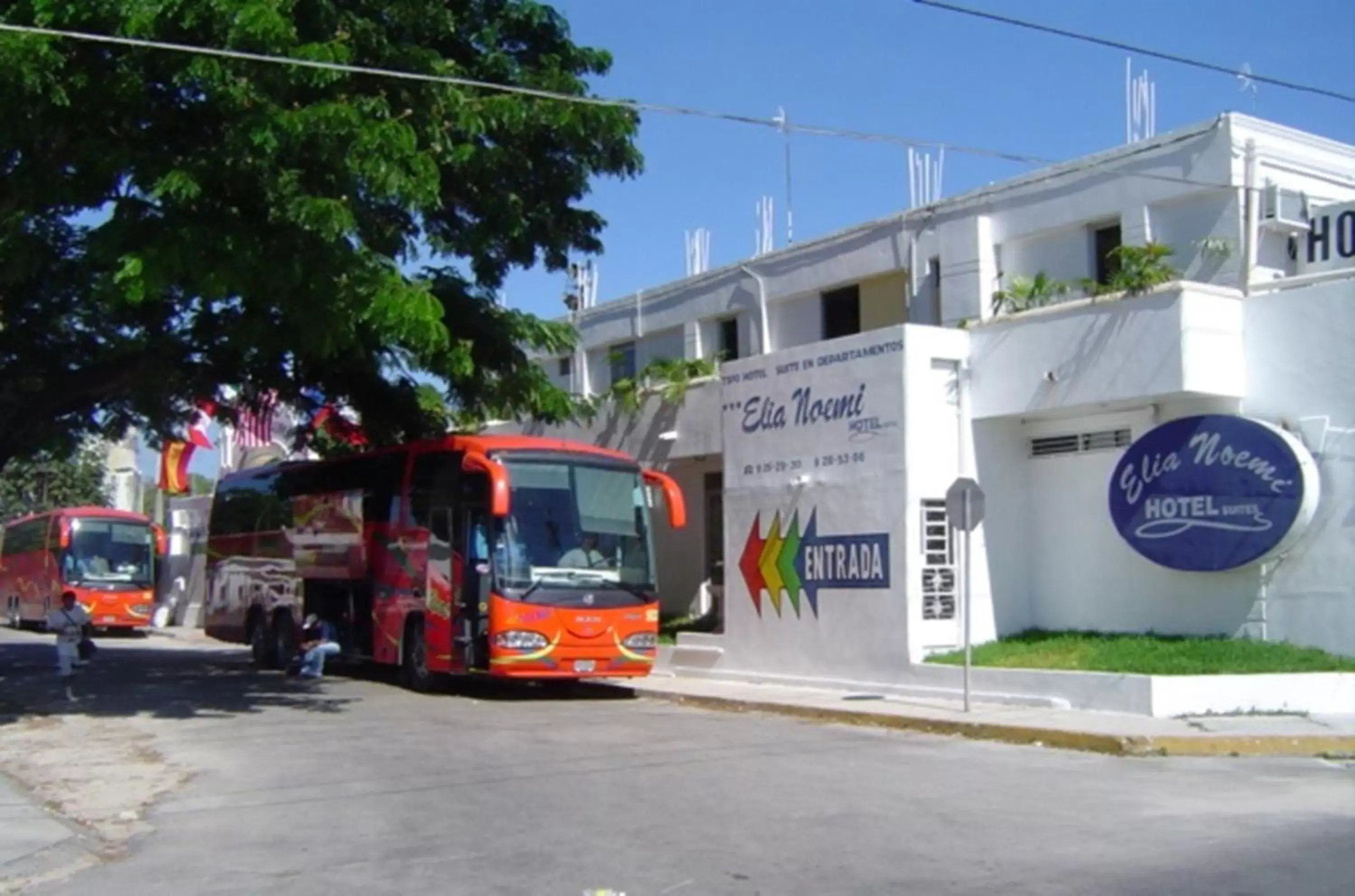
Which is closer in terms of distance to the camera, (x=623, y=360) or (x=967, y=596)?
(x=967, y=596)

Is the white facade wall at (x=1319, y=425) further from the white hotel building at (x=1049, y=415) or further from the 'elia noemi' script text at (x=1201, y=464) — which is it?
the 'elia noemi' script text at (x=1201, y=464)

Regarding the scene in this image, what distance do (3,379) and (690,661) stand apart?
10946 mm

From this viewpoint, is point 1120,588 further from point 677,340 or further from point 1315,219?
point 677,340

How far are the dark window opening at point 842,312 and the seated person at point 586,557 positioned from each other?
7.60 m

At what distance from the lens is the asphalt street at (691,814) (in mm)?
8852

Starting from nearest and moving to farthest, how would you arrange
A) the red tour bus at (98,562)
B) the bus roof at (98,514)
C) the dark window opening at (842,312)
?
the dark window opening at (842,312), the red tour bus at (98,562), the bus roof at (98,514)

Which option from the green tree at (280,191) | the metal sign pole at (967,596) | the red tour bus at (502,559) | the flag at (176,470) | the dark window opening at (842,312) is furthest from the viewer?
the flag at (176,470)

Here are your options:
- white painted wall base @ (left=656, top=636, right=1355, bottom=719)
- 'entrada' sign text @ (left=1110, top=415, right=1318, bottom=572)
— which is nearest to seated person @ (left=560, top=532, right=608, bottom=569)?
white painted wall base @ (left=656, top=636, right=1355, bottom=719)

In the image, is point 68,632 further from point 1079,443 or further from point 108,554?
point 108,554

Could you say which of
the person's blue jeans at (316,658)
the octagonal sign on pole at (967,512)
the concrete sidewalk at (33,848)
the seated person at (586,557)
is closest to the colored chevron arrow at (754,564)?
the seated person at (586,557)

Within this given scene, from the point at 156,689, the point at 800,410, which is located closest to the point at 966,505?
the point at 800,410

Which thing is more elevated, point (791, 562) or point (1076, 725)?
point (791, 562)

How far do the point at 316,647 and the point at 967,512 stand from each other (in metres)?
11.7

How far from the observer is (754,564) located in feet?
73.7
